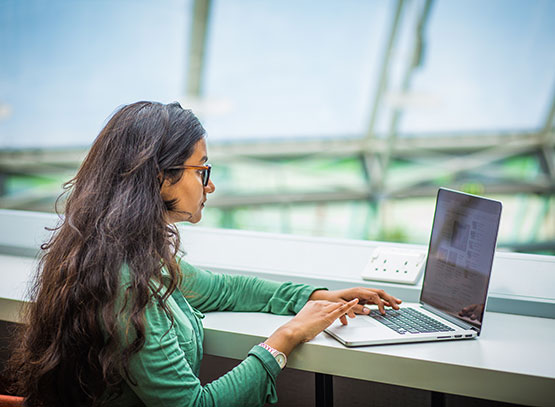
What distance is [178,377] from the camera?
1078 mm

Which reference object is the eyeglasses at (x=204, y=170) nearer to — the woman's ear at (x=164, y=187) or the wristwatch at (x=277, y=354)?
the woman's ear at (x=164, y=187)

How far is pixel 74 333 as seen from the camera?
1.07m

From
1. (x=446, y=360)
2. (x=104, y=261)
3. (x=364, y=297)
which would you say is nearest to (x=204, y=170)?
(x=104, y=261)

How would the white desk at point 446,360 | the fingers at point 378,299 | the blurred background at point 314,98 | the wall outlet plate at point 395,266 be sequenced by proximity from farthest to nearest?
the blurred background at point 314,98 < the wall outlet plate at point 395,266 < the fingers at point 378,299 < the white desk at point 446,360

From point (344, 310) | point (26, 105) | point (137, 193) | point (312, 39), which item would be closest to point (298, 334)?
point (344, 310)

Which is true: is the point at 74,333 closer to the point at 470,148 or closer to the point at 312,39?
the point at 312,39

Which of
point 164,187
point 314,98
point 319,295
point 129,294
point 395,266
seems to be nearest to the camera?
point 129,294

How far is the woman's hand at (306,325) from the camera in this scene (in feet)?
4.07

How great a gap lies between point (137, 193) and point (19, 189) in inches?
212

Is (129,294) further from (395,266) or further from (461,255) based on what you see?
(395,266)

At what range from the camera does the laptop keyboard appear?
135 cm

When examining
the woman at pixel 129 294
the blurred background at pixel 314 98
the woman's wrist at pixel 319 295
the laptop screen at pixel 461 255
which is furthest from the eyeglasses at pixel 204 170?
the blurred background at pixel 314 98

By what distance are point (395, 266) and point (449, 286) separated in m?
0.28

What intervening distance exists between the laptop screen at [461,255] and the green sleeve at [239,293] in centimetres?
31
